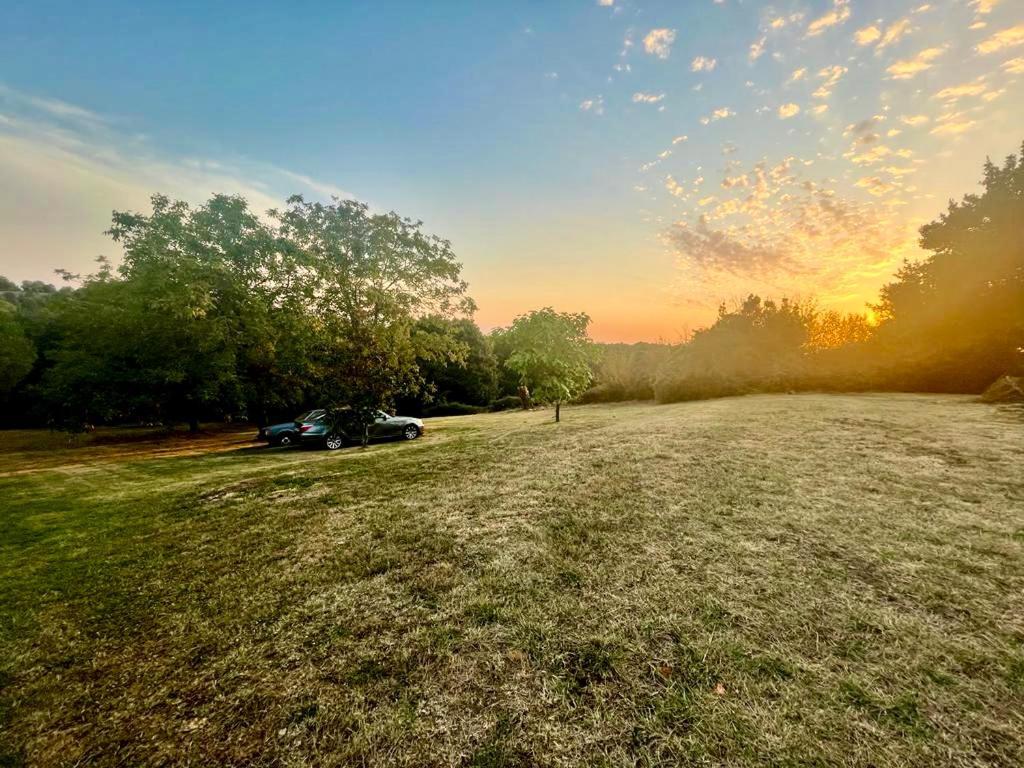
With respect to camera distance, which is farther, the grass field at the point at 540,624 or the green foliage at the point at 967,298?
the green foliage at the point at 967,298

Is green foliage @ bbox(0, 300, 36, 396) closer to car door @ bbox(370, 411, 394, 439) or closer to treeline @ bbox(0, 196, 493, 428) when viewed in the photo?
treeline @ bbox(0, 196, 493, 428)

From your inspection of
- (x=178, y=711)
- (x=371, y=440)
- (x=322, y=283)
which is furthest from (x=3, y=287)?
(x=178, y=711)

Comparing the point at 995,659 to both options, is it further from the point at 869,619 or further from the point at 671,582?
the point at 671,582

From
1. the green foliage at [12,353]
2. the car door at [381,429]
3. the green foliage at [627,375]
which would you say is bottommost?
the car door at [381,429]

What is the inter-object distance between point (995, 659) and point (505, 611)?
11.8 ft

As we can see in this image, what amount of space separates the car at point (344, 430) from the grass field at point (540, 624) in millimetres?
7181

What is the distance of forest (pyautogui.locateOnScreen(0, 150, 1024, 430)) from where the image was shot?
54.0 feet

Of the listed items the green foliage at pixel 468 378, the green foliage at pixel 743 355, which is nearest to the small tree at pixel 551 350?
the green foliage at pixel 743 355

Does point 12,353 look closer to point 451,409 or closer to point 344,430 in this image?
point 344,430

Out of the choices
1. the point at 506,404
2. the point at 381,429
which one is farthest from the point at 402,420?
the point at 506,404

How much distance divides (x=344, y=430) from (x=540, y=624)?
12.9 metres

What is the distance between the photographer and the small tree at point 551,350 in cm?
1727

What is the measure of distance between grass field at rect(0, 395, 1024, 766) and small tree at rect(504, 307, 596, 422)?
10.5m

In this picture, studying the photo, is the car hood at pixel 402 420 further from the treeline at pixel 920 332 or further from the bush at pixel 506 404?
the bush at pixel 506 404
